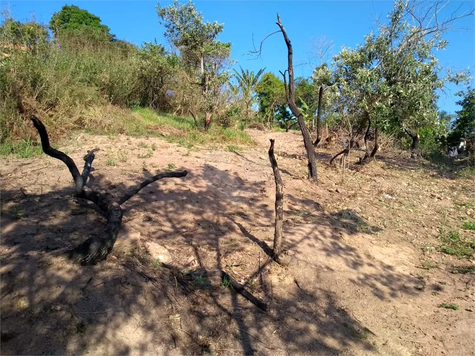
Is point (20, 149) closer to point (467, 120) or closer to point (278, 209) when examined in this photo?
point (278, 209)

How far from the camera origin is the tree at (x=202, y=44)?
1080cm

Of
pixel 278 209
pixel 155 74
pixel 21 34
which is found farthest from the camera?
pixel 155 74

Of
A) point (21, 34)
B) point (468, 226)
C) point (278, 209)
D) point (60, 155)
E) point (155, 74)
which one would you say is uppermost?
point (21, 34)

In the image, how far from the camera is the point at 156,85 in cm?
1369

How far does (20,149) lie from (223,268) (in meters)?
4.92

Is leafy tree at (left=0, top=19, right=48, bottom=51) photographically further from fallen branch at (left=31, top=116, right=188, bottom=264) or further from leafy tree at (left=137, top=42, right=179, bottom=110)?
fallen branch at (left=31, top=116, right=188, bottom=264)

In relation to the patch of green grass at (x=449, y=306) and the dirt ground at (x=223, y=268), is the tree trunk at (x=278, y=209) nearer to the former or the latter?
the dirt ground at (x=223, y=268)

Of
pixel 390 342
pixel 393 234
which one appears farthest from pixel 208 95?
pixel 390 342

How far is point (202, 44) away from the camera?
1119 centimetres

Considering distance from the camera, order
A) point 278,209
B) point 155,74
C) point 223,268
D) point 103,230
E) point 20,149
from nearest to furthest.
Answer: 1. point 103,230
2. point 223,268
3. point 278,209
4. point 20,149
5. point 155,74

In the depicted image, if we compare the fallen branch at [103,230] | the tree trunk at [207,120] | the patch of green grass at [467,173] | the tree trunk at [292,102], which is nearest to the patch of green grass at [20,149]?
the fallen branch at [103,230]

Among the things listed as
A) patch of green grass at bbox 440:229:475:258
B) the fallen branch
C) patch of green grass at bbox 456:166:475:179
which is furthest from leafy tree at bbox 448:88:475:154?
the fallen branch

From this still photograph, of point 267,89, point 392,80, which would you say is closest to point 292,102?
point 392,80

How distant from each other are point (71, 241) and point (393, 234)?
159 inches
